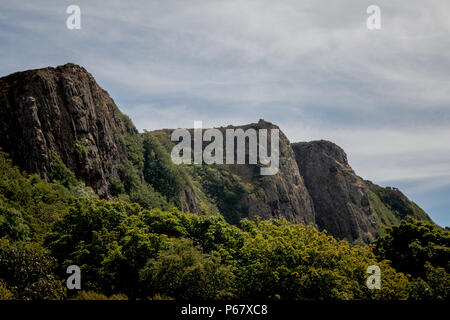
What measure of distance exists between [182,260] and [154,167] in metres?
61.5

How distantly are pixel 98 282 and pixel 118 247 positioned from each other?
2.53m

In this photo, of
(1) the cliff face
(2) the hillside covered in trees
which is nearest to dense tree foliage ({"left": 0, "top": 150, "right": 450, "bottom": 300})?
(2) the hillside covered in trees

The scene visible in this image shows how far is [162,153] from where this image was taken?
85.9 metres

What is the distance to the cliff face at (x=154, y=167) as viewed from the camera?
44250 millimetres

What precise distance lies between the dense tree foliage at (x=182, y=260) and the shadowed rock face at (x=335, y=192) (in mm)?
99298

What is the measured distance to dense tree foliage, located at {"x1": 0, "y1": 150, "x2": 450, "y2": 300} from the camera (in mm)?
20703

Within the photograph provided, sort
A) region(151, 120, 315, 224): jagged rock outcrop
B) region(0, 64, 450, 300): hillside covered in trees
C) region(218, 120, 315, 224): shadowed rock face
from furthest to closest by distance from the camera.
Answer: region(218, 120, 315, 224): shadowed rock face → region(151, 120, 315, 224): jagged rock outcrop → region(0, 64, 450, 300): hillside covered in trees

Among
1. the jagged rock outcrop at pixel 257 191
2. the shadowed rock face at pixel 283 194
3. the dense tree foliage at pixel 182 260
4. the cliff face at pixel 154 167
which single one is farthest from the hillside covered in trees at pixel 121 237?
the shadowed rock face at pixel 283 194

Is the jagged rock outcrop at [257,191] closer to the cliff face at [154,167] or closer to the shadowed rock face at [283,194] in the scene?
the shadowed rock face at [283,194]

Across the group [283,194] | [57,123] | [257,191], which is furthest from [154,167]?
[283,194]

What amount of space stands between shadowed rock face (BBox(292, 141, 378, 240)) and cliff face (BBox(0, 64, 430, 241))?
1.26 ft

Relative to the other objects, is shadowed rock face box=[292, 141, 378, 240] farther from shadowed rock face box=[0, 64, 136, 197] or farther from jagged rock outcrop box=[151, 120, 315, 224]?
shadowed rock face box=[0, 64, 136, 197]
